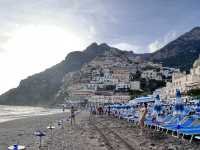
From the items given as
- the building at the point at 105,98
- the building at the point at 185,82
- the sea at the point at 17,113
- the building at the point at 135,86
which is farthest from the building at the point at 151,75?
the sea at the point at 17,113

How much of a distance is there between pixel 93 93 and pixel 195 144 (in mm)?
145983

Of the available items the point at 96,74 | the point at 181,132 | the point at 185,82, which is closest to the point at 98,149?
the point at 181,132

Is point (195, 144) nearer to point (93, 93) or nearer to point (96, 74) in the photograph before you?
point (93, 93)

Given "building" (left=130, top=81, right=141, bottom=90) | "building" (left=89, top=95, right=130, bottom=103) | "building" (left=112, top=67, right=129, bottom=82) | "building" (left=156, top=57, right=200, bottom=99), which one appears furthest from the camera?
"building" (left=112, top=67, right=129, bottom=82)

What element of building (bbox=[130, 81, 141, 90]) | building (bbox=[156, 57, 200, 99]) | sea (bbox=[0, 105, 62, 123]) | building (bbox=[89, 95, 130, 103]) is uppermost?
building (bbox=[130, 81, 141, 90])

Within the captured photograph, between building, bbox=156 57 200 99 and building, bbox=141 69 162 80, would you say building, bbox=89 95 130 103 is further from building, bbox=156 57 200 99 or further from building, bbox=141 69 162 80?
building, bbox=141 69 162 80

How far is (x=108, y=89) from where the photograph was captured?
169 m

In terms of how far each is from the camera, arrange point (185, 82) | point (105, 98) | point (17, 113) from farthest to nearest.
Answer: point (105, 98), point (185, 82), point (17, 113)

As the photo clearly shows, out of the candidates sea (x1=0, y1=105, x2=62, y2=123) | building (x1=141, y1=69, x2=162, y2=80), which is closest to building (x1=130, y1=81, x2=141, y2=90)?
building (x1=141, y1=69, x2=162, y2=80)

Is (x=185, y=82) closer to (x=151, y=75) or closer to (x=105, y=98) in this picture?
(x=105, y=98)

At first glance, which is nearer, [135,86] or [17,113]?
[17,113]

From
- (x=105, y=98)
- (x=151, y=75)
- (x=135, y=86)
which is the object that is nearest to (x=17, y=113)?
(x=105, y=98)

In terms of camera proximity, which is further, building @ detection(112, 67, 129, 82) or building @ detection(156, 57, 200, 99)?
building @ detection(112, 67, 129, 82)

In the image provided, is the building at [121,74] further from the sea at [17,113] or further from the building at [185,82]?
the sea at [17,113]
